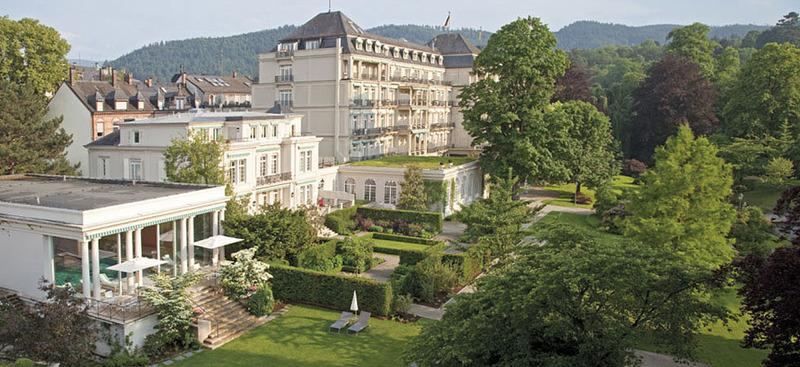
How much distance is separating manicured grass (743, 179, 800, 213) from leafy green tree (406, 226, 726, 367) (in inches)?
1397

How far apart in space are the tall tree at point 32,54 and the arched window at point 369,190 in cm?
2804

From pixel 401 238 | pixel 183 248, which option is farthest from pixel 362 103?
pixel 183 248

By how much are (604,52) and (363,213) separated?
152128 mm

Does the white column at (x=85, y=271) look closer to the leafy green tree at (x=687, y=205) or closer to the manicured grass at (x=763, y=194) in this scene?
the leafy green tree at (x=687, y=205)

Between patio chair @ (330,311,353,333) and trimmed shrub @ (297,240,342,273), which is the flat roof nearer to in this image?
trimmed shrub @ (297,240,342,273)

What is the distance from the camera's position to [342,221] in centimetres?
3900

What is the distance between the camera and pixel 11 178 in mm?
32594

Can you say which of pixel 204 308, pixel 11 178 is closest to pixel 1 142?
pixel 11 178

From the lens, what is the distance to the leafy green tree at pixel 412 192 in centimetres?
4275

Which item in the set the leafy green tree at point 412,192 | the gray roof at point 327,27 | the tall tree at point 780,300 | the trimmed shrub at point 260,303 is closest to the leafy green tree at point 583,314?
the tall tree at point 780,300

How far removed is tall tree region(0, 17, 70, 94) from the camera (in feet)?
164

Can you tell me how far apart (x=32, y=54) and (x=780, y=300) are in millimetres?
56793

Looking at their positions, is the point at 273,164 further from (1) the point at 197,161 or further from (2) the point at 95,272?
(2) the point at 95,272

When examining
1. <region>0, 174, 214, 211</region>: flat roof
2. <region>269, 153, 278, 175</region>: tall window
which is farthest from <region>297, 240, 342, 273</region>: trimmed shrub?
<region>269, 153, 278, 175</region>: tall window
